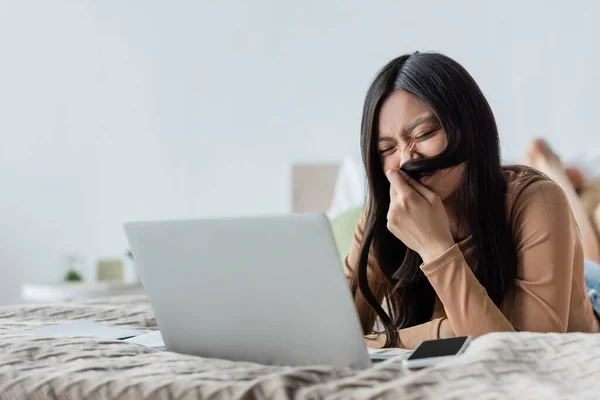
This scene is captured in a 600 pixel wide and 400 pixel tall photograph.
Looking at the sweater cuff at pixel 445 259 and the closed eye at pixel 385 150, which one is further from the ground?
the closed eye at pixel 385 150

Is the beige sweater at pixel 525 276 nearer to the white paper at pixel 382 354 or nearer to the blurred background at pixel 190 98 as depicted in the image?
the white paper at pixel 382 354

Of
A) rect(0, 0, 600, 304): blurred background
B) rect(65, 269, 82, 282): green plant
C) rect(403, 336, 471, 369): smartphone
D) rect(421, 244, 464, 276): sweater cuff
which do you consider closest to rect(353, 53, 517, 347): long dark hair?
rect(421, 244, 464, 276): sweater cuff

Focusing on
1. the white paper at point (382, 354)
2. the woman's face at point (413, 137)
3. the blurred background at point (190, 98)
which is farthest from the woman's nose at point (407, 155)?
the blurred background at point (190, 98)

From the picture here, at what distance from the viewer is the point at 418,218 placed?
1.24 m

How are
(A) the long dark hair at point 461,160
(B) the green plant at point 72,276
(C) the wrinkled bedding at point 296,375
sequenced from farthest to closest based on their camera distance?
(B) the green plant at point 72,276, (A) the long dark hair at point 461,160, (C) the wrinkled bedding at point 296,375

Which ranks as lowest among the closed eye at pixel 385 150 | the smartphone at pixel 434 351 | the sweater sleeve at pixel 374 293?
the sweater sleeve at pixel 374 293

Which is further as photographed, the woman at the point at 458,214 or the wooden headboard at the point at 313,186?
the wooden headboard at the point at 313,186

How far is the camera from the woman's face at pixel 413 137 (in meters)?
1.29

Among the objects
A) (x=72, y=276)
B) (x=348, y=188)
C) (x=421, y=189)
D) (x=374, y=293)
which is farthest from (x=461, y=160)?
(x=72, y=276)

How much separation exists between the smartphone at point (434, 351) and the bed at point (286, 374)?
0.02m

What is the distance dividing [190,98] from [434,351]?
2598mm

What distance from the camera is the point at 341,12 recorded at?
3.09 meters

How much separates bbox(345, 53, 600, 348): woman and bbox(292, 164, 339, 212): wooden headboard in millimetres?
1576

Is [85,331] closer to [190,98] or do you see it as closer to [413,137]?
[413,137]
